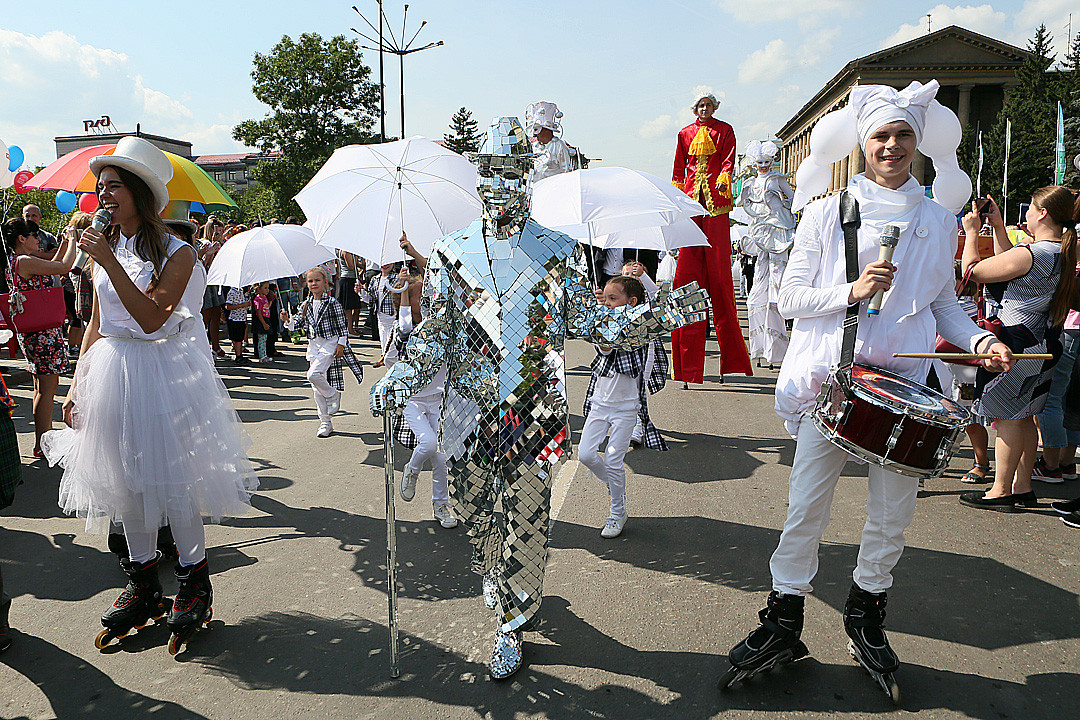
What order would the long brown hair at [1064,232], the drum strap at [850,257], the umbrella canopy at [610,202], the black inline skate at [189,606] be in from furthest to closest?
the umbrella canopy at [610,202], the long brown hair at [1064,232], the black inline skate at [189,606], the drum strap at [850,257]

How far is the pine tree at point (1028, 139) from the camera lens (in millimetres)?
49031

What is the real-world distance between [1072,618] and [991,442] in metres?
3.82

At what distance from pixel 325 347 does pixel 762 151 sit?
5.85m

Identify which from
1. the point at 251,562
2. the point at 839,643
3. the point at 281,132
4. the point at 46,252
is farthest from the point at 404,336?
the point at 281,132

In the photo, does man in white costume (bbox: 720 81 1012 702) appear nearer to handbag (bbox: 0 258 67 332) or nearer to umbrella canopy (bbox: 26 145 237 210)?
umbrella canopy (bbox: 26 145 237 210)

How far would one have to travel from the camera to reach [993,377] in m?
5.24

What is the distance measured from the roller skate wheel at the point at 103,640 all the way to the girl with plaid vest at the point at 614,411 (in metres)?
2.63

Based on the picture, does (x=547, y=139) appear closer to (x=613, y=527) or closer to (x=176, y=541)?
(x=613, y=527)

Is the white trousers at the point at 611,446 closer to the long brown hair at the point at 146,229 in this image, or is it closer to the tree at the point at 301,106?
the long brown hair at the point at 146,229

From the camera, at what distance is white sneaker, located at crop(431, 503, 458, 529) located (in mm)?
4875

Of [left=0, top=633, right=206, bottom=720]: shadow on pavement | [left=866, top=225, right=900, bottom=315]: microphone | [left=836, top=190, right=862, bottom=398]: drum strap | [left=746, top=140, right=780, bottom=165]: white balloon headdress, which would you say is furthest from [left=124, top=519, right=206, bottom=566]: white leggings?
[left=746, top=140, right=780, bottom=165]: white balloon headdress

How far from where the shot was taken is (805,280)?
3.14 m

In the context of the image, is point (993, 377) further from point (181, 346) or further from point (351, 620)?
point (181, 346)

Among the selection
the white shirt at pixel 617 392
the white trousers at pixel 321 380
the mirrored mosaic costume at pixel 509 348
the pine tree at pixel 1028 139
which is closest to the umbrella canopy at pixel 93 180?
the white trousers at pixel 321 380
